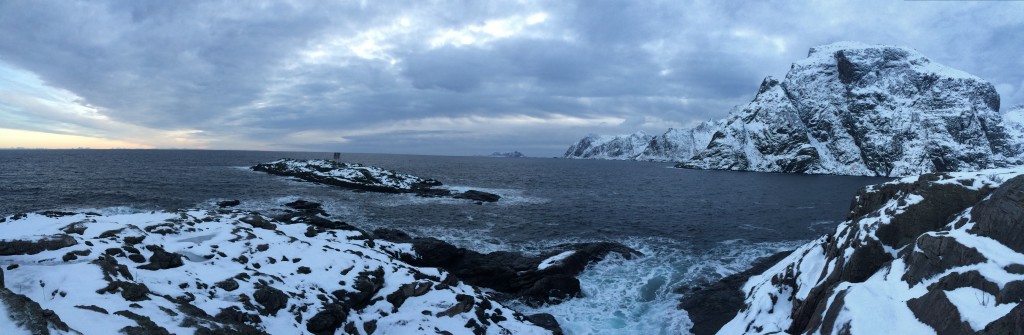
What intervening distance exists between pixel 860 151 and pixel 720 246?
18764cm

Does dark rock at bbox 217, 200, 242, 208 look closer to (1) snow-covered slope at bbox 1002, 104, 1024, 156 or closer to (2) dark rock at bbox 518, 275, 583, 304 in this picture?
(2) dark rock at bbox 518, 275, 583, 304

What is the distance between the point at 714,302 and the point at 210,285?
21.0 metres

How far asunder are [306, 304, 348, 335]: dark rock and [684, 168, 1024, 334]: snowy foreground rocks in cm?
1339

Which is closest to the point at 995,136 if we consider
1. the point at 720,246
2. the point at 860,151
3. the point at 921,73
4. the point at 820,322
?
the point at 921,73

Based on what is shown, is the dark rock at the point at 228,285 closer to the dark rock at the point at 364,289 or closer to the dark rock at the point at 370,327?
the dark rock at the point at 364,289

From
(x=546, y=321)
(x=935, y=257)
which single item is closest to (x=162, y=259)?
(x=546, y=321)

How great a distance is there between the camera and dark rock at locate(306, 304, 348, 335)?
13859 millimetres

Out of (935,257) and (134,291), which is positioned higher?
(935,257)

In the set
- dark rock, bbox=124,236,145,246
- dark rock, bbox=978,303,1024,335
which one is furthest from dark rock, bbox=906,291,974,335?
dark rock, bbox=124,236,145,246

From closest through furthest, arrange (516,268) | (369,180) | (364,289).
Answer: (364,289) → (516,268) → (369,180)

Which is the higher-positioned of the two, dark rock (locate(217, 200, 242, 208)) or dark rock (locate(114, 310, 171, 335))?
dark rock (locate(114, 310, 171, 335))

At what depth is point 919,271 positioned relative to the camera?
10.7 m

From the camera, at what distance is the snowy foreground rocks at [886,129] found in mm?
163125

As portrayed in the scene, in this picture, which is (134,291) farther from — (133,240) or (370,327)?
(370,327)
